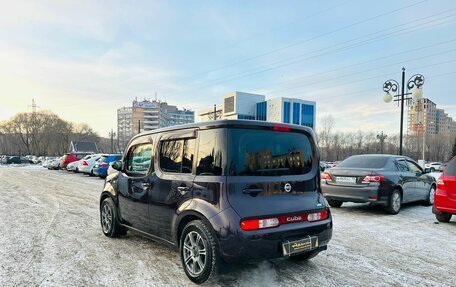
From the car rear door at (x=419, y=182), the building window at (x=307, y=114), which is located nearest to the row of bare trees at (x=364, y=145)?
the building window at (x=307, y=114)

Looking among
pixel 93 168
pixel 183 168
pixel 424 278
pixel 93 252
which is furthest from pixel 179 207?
pixel 93 168

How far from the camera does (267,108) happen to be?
276 feet

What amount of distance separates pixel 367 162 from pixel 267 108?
76284 millimetres

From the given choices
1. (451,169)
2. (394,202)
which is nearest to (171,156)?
(451,169)

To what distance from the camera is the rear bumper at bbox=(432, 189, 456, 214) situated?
684 cm

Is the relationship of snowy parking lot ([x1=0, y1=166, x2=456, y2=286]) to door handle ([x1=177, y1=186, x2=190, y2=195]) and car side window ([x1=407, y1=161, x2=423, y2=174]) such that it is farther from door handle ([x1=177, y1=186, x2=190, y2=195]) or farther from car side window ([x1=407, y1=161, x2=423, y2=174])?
car side window ([x1=407, y1=161, x2=423, y2=174])

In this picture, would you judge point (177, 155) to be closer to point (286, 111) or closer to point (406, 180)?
point (406, 180)

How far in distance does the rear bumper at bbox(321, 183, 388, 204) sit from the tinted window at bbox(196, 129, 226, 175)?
548cm

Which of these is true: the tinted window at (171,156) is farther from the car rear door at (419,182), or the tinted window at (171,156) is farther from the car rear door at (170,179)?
the car rear door at (419,182)

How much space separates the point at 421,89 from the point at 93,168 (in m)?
20.0

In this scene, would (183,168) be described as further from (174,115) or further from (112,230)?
(174,115)

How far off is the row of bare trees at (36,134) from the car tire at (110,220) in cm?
10359

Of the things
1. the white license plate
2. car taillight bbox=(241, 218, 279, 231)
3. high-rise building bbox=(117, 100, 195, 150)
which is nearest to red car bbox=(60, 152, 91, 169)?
the white license plate

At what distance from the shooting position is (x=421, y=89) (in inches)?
682
